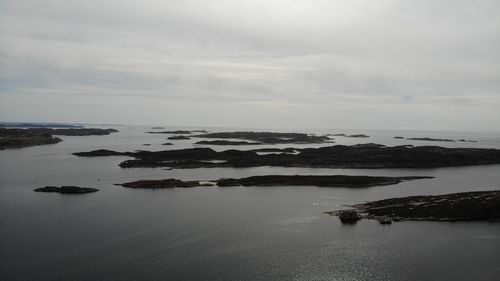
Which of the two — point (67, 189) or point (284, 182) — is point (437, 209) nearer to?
point (284, 182)

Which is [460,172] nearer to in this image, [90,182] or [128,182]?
[128,182]

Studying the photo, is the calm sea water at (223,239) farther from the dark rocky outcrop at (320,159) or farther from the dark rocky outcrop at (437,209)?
the dark rocky outcrop at (320,159)

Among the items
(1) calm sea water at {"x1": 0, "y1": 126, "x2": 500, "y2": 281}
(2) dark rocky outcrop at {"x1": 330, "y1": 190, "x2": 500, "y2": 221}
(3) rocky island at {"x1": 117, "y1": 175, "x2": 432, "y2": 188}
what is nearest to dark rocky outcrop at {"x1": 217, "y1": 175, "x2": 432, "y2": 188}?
(3) rocky island at {"x1": 117, "y1": 175, "x2": 432, "y2": 188}

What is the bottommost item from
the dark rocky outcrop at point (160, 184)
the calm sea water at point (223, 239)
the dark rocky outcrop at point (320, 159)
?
the calm sea water at point (223, 239)

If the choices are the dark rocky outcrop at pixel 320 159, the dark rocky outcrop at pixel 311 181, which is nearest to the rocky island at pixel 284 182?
the dark rocky outcrop at pixel 311 181

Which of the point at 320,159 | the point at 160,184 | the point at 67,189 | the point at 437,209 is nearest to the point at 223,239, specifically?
the point at 437,209

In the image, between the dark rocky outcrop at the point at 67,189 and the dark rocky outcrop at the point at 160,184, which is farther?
the dark rocky outcrop at the point at 160,184
